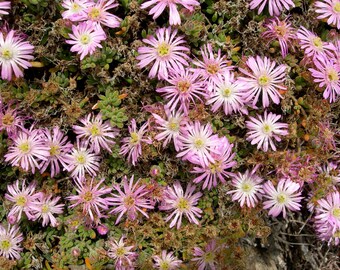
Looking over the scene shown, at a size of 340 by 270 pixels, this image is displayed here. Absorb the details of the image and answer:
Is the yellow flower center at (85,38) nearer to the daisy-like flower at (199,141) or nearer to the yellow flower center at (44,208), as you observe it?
the daisy-like flower at (199,141)

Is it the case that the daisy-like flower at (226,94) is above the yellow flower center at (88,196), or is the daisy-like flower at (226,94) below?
above

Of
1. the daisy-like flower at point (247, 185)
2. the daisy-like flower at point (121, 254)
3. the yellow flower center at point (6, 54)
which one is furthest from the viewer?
the daisy-like flower at point (247, 185)

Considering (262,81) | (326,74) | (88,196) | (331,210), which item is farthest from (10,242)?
(326,74)

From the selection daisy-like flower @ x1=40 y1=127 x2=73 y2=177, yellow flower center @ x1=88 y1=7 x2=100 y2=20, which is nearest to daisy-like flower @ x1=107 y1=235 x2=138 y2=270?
daisy-like flower @ x1=40 y1=127 x2=73 y2=177

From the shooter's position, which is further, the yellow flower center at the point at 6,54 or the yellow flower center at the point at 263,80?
the yellow flower center at the point at 263,80

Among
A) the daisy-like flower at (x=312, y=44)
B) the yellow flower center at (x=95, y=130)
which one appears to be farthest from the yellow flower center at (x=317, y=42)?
the yellow flower center at (x=95, y=130)

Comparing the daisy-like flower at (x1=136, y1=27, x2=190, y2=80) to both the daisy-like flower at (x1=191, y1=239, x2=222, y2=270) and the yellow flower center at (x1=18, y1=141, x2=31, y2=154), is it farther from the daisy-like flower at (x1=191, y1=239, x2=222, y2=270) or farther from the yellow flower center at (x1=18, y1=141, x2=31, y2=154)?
the daisy-like flower at (x1=191, y1=239, x2=222, y2=270)
